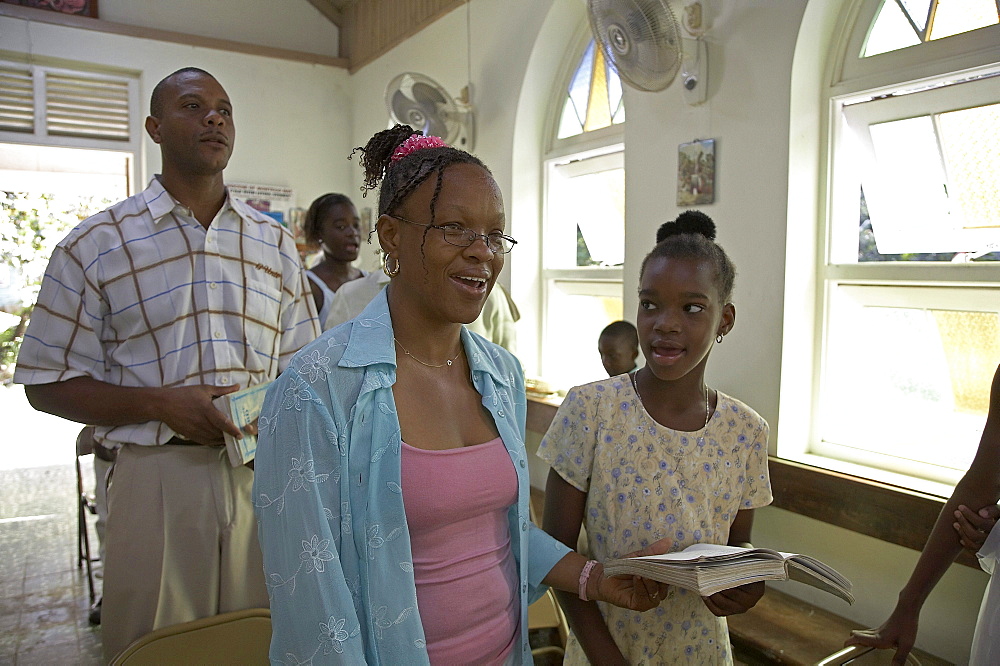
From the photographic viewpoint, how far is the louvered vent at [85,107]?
18.4ft

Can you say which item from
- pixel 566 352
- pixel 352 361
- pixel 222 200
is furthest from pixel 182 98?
pixel 566 352

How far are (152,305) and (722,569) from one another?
1.31m

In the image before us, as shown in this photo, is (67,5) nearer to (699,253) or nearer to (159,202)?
(159,202)

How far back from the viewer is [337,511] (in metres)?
0.98

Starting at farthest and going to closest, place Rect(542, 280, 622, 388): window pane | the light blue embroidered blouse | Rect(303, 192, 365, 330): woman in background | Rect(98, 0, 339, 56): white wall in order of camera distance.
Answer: Rect(98, 0, 339, 56): white wall
Rect(542, 280, 622, 388): window pane
Rect(303, 192, 365, 330): woman in background
the light blue embroidered blouse

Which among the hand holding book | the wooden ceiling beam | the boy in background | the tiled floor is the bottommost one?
the tiled floor

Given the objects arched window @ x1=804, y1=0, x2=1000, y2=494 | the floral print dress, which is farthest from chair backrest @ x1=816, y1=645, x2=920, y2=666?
arched window @ x1=804, y1=0, x2=1000, y2=494

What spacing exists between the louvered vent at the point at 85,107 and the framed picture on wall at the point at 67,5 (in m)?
0.49

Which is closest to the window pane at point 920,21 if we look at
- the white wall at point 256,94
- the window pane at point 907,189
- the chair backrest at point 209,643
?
the window pane at point 907,189

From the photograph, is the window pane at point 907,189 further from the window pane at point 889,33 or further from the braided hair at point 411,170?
the braided hair at point 411,170

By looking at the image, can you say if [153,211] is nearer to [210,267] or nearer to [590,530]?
[210,267]

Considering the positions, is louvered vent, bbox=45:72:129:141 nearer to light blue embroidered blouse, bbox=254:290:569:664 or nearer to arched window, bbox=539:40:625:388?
arched window, bbox=539:40:625:388

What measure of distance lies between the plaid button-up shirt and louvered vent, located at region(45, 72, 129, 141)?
4.90 meters

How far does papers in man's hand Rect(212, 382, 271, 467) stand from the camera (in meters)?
1.54
